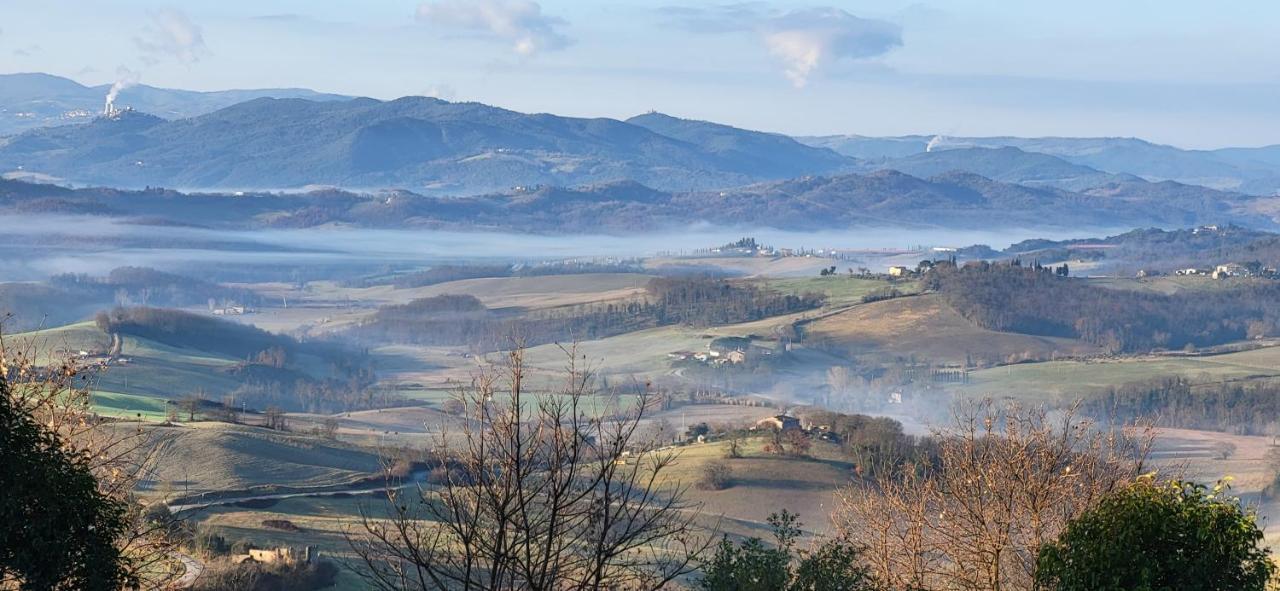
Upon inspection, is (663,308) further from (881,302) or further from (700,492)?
(700,492)

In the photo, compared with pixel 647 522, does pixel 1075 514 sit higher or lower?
lower

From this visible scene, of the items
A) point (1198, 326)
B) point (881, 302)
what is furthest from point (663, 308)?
point (1198, 326)

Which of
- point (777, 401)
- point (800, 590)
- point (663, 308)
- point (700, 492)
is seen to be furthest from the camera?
point (663, 308)

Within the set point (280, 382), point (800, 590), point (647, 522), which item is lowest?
point (280, 382)

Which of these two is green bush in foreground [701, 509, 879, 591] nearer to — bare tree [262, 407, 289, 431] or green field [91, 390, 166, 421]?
green field [91, 390, 166, 421]

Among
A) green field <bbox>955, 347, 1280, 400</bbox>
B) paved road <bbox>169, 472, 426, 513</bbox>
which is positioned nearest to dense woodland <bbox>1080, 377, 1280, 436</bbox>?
green field <bbox>955, 347, 1280, 400</bbox>

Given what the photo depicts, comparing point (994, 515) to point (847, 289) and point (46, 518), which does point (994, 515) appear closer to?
point (46, 518)

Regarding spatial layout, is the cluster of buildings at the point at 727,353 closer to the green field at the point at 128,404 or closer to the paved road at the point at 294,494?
the green field at the point at 128,404

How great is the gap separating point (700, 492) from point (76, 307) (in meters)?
146

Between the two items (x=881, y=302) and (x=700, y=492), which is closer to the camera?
(x=700, y=492)

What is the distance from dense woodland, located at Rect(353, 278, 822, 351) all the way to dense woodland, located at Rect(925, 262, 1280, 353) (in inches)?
730

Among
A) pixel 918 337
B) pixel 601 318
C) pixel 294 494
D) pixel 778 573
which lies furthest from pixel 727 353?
pixel 778 573

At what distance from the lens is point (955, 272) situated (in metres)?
193

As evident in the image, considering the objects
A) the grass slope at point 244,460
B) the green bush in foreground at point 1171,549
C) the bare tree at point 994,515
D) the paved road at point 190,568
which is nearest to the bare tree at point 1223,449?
the grass slope at point 244,460
